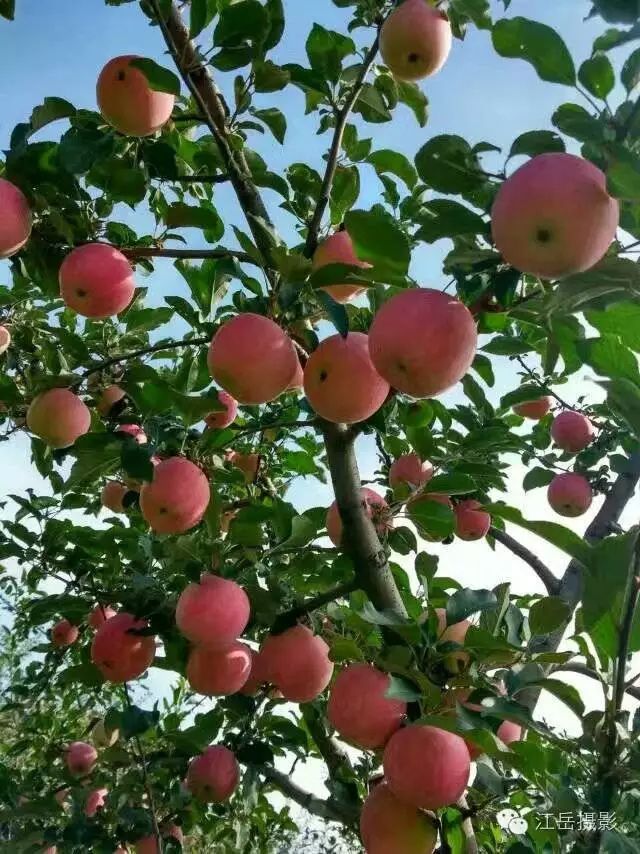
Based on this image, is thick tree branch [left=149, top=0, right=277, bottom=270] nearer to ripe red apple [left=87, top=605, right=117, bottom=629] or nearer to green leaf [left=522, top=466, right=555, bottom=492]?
ripe red apple [left=87, top=605, right=117, bottom=629]

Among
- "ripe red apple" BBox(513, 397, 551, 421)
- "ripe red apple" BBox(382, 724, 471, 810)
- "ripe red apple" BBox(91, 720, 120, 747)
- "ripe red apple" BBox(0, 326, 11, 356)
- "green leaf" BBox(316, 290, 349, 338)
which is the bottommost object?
"ripe red apple" BBox(382, 724, 471, 810)

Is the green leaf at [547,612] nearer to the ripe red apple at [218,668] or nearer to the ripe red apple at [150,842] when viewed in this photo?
the ripe red apple at [218,668]

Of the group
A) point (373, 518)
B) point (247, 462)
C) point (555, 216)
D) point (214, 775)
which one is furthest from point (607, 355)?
point (247, 462)

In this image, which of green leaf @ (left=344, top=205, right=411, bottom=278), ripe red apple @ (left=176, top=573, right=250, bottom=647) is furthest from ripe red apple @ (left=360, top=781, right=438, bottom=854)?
green leaf @ (left=344, top=205, right=411, bottom=278)

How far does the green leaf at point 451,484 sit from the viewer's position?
2.16 meters

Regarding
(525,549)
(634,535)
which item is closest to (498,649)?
(634,535)

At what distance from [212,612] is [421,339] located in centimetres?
95

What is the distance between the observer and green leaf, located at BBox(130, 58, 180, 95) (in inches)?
68.2

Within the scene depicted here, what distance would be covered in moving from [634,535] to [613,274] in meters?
0.43

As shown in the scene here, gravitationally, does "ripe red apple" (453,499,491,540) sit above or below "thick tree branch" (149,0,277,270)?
below

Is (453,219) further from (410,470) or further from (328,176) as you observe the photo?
(410,470)

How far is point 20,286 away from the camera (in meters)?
3.24

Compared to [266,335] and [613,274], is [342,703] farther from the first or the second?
[613,274]

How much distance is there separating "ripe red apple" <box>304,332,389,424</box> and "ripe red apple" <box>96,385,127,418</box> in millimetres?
1367
